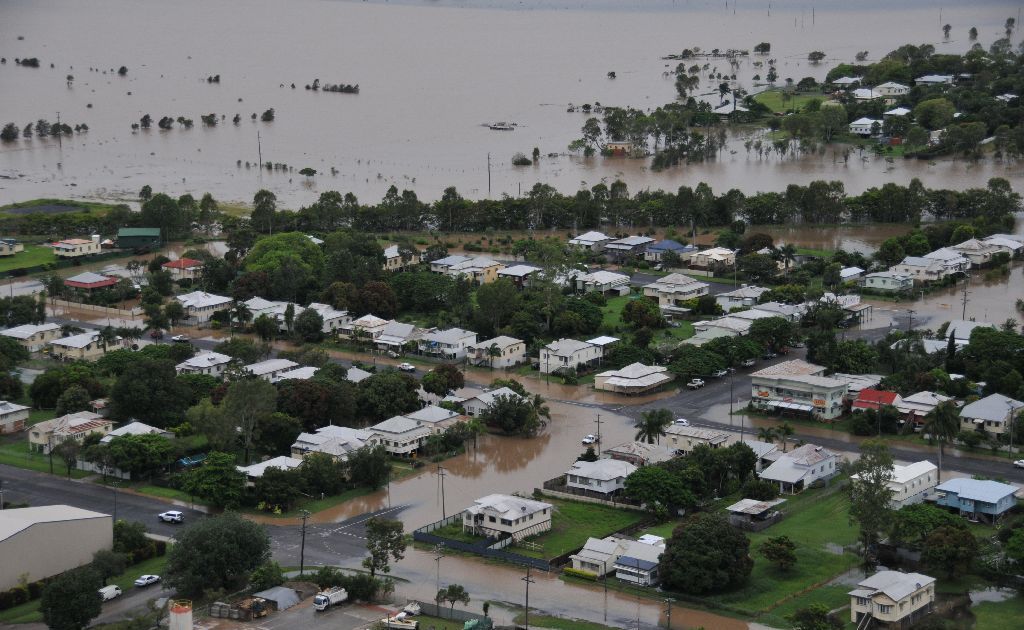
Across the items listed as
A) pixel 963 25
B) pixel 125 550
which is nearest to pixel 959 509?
A: pixel 125 550

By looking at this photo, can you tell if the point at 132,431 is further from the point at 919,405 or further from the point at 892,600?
the point at 919,405

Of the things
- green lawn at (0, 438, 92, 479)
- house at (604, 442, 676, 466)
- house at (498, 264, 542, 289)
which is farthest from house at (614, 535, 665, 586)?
house at (498, 264, 542, 289)

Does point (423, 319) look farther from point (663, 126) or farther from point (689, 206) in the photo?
point (663, 126)

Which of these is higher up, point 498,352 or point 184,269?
point 184,269

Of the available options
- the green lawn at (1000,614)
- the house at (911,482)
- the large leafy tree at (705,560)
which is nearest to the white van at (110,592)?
the large leafy tree at (705,560)

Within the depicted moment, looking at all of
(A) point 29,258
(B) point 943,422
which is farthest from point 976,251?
(A) point 29,258

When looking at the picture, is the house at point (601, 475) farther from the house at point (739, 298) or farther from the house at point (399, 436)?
the house at point (739, 298)
